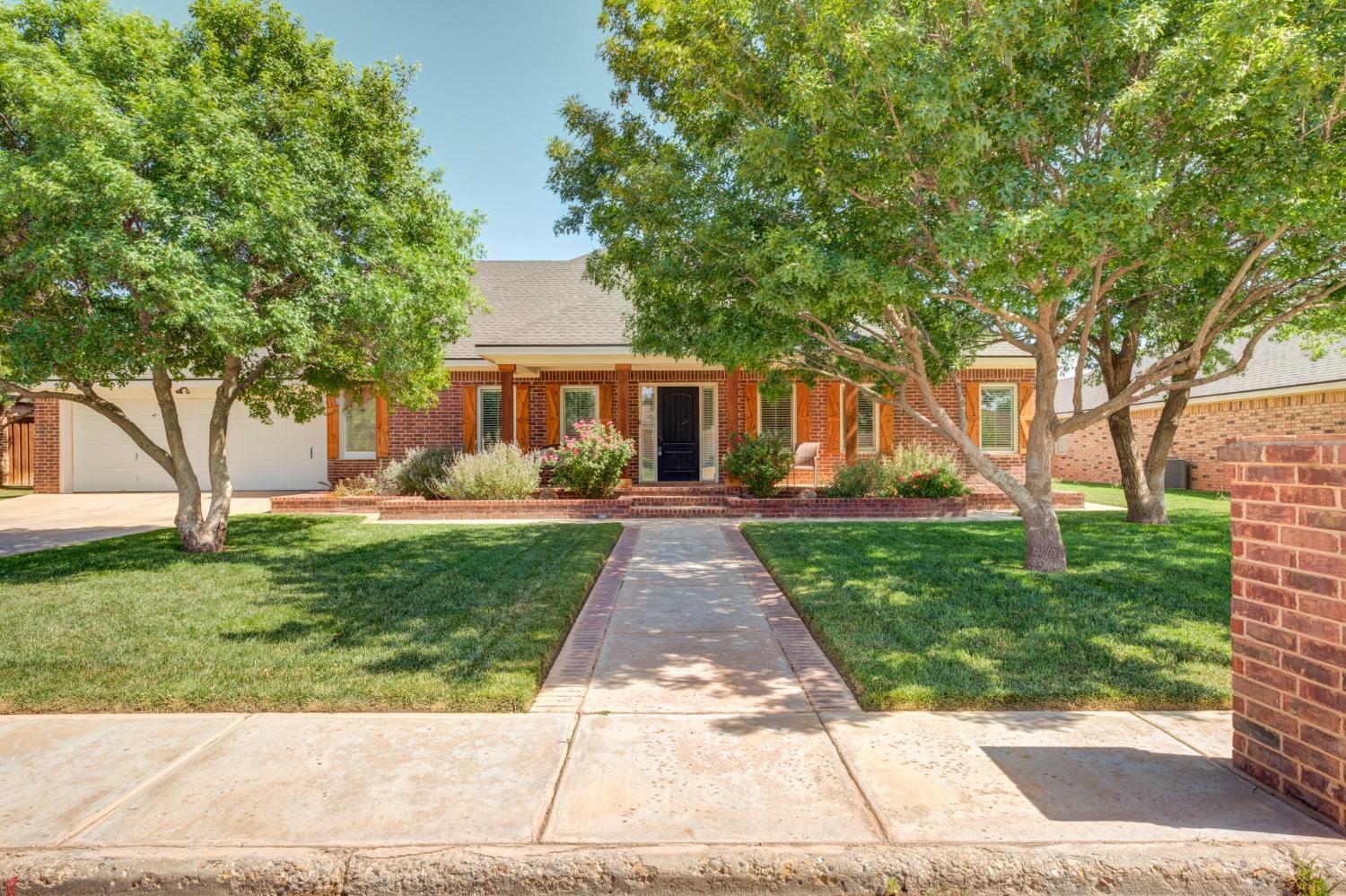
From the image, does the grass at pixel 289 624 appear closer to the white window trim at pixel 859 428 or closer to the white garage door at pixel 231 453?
the white garage door at pixel 231 453

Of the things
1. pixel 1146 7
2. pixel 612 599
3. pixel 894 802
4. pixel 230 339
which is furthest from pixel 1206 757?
pixel 230 339

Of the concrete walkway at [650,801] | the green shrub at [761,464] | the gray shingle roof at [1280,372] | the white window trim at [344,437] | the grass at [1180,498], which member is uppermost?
the gray shingle roof at [1280,372]

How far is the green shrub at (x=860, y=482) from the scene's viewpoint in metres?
13.1

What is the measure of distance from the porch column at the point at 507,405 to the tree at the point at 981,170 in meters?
7.92

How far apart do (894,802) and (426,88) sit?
9276mm

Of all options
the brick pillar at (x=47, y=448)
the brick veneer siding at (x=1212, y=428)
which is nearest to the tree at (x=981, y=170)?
the brick veneer siding at (x=1212, y=428)

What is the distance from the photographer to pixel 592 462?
1302cm

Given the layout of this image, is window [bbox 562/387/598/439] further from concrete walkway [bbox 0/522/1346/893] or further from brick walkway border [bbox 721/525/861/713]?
concrete walkway [bbox 0/522/1346/893]

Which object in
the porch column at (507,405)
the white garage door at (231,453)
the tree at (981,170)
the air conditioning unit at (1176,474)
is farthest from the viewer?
the air conditioning unit at (1176,474)

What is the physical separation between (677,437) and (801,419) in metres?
2.89

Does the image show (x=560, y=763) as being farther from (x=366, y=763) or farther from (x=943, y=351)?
(x=943, y=351)

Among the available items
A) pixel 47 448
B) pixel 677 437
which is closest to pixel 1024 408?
pixel 677 437

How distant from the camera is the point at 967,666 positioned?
427cm

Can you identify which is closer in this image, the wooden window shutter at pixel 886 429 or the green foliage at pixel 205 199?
the green foliage at pixel 205 199
